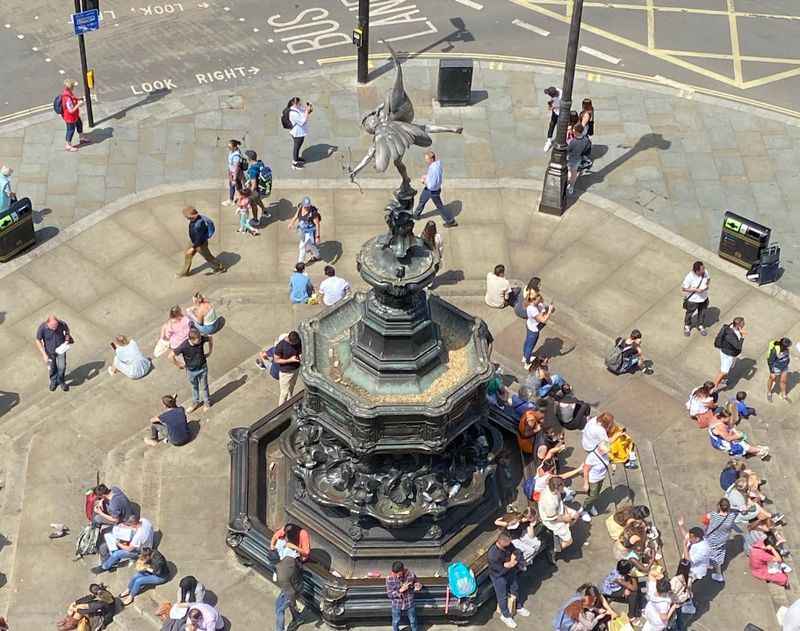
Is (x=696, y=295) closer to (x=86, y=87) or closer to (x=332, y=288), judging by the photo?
(x=332, y=288)

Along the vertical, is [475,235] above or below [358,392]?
below

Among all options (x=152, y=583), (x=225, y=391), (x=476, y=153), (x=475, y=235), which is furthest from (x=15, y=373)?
(x=476, y=153)

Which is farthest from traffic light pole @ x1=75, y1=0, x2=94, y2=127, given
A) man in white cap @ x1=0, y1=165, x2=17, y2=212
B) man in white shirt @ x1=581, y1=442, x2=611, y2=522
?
man in white shirt @ x1=581, y1=442, x2=611, y2=522

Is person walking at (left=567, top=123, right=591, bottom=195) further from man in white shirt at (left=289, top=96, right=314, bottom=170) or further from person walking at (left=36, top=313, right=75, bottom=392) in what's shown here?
person walking at (left=36, top=313, right=75, bottom=392)

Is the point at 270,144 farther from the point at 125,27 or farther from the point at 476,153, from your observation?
the point at 125,27

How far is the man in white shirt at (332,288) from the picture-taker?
720 inches

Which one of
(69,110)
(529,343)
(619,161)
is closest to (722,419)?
(529,343)

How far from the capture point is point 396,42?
88.4ft

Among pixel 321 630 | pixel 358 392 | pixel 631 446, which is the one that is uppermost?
pixel 358 392

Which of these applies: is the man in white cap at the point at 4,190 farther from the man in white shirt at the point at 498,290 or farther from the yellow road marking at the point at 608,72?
the yellow road marking at the point at 608,72

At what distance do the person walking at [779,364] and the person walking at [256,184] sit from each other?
30.1ft

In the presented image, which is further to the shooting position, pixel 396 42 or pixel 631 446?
pixel 396 42

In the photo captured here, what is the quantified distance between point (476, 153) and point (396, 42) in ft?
17.1

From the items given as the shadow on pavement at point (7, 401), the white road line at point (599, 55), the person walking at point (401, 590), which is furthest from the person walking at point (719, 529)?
the white road line at point (599, 55)
